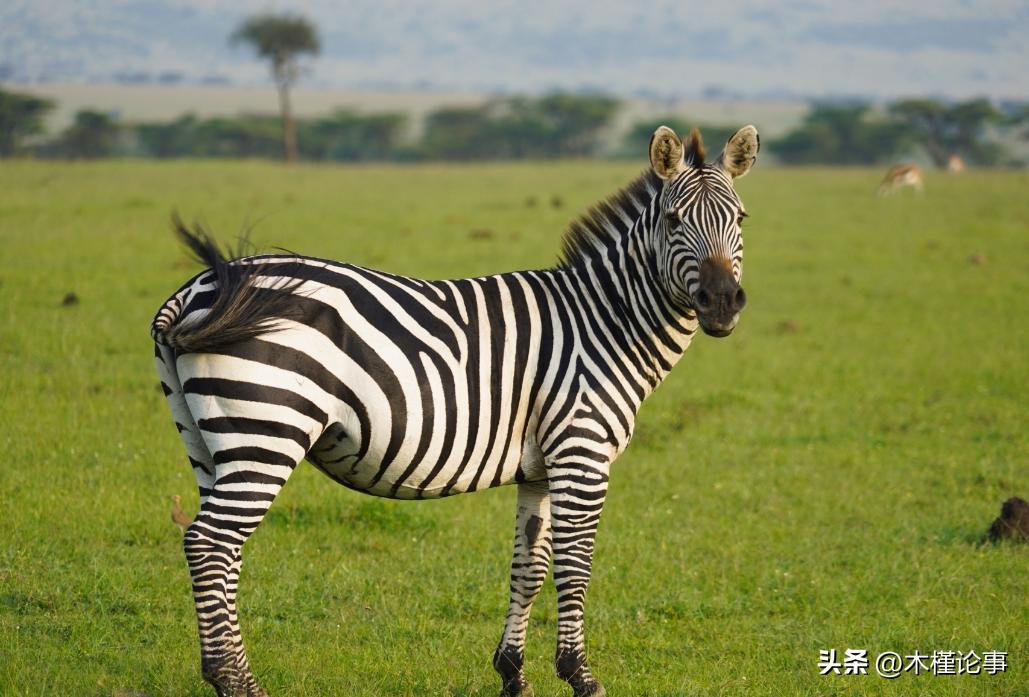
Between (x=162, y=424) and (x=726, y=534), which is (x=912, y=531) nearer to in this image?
(x=726, y=534)

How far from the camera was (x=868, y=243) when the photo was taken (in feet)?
73.6

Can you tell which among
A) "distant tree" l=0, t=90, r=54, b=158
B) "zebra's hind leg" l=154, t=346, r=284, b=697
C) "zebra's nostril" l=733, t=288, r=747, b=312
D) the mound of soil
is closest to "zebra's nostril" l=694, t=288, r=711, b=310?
"zebra's nostril" l=733, t=288, r=747, b=312

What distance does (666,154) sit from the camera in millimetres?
5023

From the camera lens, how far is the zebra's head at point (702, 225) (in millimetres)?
4646

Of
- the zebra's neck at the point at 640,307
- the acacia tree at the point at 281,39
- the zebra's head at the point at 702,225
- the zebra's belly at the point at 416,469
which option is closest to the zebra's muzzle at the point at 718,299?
the zebra's head at the point at 702,225

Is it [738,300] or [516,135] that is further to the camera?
[516,135]

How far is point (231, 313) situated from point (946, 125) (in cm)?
6951

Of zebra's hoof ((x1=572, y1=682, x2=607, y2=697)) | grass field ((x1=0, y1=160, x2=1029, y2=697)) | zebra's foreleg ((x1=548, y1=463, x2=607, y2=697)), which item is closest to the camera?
zebra's foreleg ((x1=548, y1=463, x2=607, y2=697))

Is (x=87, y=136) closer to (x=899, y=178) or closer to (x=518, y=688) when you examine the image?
(x=899, y=178)

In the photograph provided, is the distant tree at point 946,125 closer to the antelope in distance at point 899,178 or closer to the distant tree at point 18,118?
the antelope in distance at point 899,178

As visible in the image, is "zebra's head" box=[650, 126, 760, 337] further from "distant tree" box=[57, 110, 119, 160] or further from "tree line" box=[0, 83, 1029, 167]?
"distant tree" box=[57, 110, 119, 160]

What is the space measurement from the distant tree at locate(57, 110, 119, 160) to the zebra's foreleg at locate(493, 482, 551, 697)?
58914 millimetres

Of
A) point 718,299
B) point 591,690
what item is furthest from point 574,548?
point 718,299

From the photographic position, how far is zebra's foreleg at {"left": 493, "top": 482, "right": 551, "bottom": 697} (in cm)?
522
